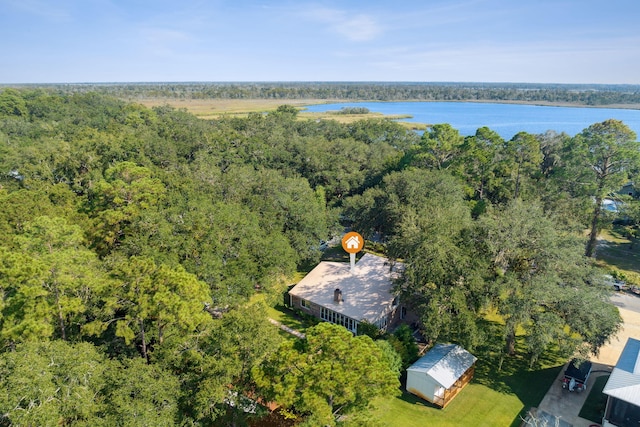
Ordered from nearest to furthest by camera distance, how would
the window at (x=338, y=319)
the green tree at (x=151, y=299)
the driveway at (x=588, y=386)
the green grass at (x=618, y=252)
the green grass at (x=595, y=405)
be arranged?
the green tree at (x=151, y=299), the green grass at (x=595, y=405), the driveway at (x=588, y=386), the window at (x=338, y=319), the green grass at (x=618, y=252)

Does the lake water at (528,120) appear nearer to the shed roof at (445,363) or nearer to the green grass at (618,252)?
the green grass at (618,252)

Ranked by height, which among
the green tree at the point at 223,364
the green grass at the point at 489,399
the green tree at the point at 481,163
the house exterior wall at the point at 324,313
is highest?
the green tree at the point at 481,163

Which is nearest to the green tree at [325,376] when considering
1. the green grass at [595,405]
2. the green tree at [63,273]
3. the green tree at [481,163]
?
the green tree at [63,273]

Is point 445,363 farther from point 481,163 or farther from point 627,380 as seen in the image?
point 481,163

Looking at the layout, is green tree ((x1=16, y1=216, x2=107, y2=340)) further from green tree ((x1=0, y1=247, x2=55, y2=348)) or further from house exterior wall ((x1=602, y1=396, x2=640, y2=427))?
house exterior wall ((x1=602, y1=396, x2=640, y2=427))

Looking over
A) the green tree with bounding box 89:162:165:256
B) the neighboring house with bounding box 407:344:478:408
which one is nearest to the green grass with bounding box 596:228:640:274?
the neighboring house with bounding box 407:344:478:408
